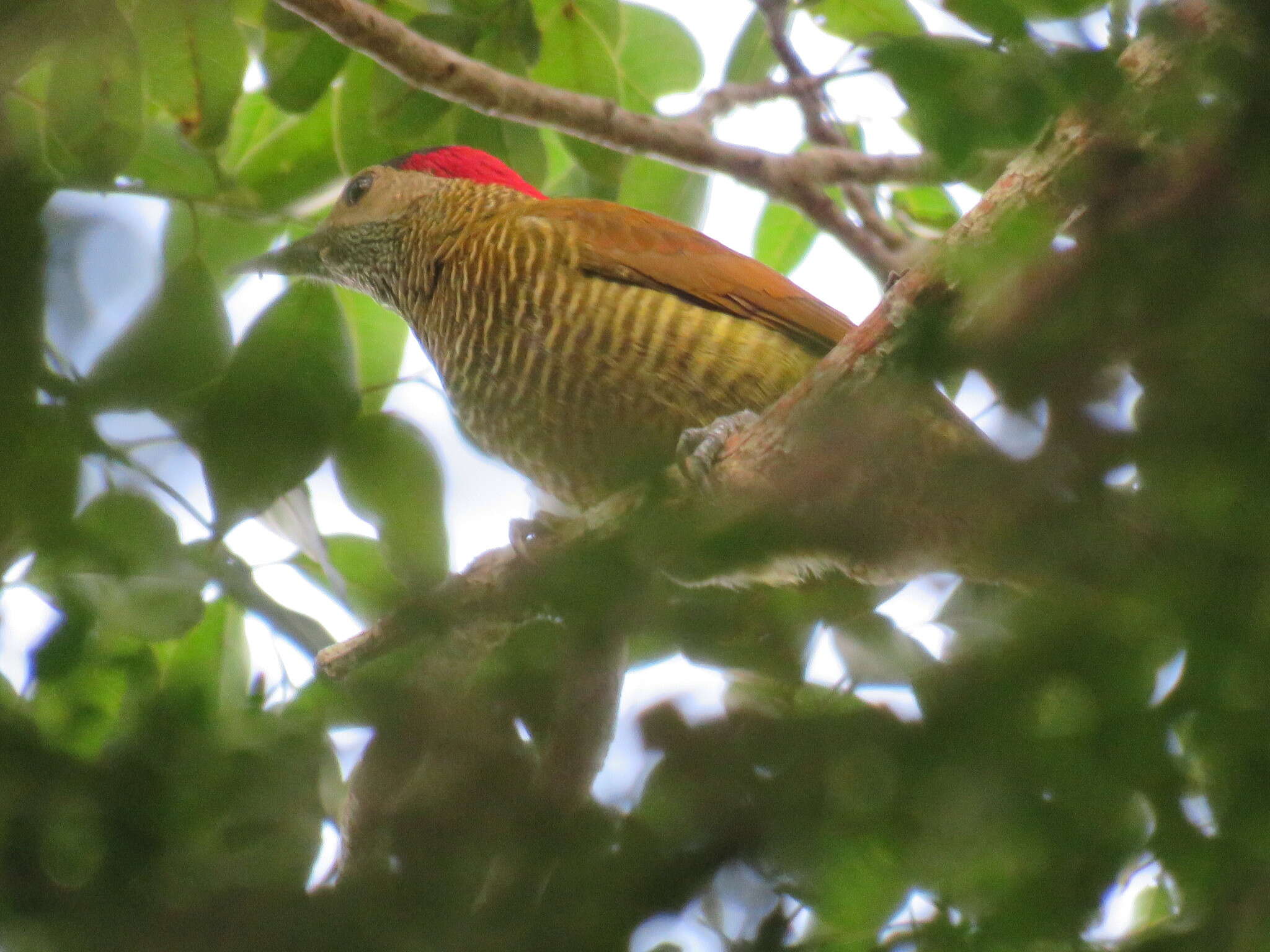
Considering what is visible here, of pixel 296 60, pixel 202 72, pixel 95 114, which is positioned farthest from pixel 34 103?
pixel 296 60

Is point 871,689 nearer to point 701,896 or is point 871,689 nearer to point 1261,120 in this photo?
point 701,896

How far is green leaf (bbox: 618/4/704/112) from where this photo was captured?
3.30 m

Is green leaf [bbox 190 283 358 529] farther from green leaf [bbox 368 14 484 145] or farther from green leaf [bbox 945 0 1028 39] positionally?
green leaf [bbox 368 14 484 145]

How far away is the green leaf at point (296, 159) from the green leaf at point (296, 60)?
0.71 ft

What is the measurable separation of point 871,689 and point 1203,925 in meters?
0.21

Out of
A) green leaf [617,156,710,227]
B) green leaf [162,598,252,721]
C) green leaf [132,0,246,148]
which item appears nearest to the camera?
green leaf [162,598,252,721]

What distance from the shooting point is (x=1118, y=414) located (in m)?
0.62

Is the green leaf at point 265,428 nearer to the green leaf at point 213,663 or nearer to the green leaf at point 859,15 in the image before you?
the green leaf at point 213,663

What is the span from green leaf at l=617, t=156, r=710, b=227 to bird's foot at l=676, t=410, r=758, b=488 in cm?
110

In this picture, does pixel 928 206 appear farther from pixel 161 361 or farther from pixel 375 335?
pixel 161 361

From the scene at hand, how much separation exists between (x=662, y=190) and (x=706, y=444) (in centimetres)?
187

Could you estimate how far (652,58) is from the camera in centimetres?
334

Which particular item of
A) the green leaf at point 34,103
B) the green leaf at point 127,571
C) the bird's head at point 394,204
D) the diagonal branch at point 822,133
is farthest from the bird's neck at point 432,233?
the green leaf at point 127,571

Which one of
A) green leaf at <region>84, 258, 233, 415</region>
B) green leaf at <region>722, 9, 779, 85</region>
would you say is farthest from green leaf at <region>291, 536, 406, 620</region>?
green leaf at <region>722, 9, 779, 85</region>
